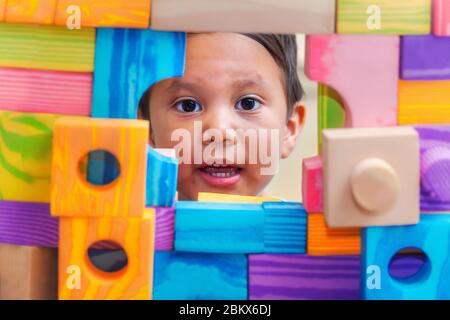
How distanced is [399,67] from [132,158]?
0.30 meters

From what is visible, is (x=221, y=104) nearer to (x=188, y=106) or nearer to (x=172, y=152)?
(x=188, y=106)

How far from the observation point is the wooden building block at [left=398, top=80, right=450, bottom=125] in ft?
2.60

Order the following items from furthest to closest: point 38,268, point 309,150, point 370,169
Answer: point 309,150, point 38,268, point 370,169

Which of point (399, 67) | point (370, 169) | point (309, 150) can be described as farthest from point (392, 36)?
point (309, 150)

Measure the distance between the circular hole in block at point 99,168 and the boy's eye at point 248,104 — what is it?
330 mm

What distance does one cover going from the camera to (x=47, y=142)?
2.58 feet

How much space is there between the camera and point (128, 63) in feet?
2.57

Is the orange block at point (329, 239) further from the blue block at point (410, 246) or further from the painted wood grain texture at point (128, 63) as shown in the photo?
the painted wood grain texture at point (128, 63)

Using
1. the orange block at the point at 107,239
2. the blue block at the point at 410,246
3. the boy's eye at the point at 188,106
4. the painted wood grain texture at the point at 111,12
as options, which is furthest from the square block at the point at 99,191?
the boy's eye at the point at 188,106

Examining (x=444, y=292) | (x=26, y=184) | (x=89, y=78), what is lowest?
(x=444, y=292)

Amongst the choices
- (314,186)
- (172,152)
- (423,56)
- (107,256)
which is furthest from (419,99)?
(107,256)

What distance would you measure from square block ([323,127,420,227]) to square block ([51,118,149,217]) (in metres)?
0.18

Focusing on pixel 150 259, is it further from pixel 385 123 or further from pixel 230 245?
pixel 385 123

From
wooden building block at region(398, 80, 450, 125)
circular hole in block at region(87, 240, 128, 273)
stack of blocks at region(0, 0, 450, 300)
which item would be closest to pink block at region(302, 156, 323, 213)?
stack of blocks at region(0, 0, 450, 300)
